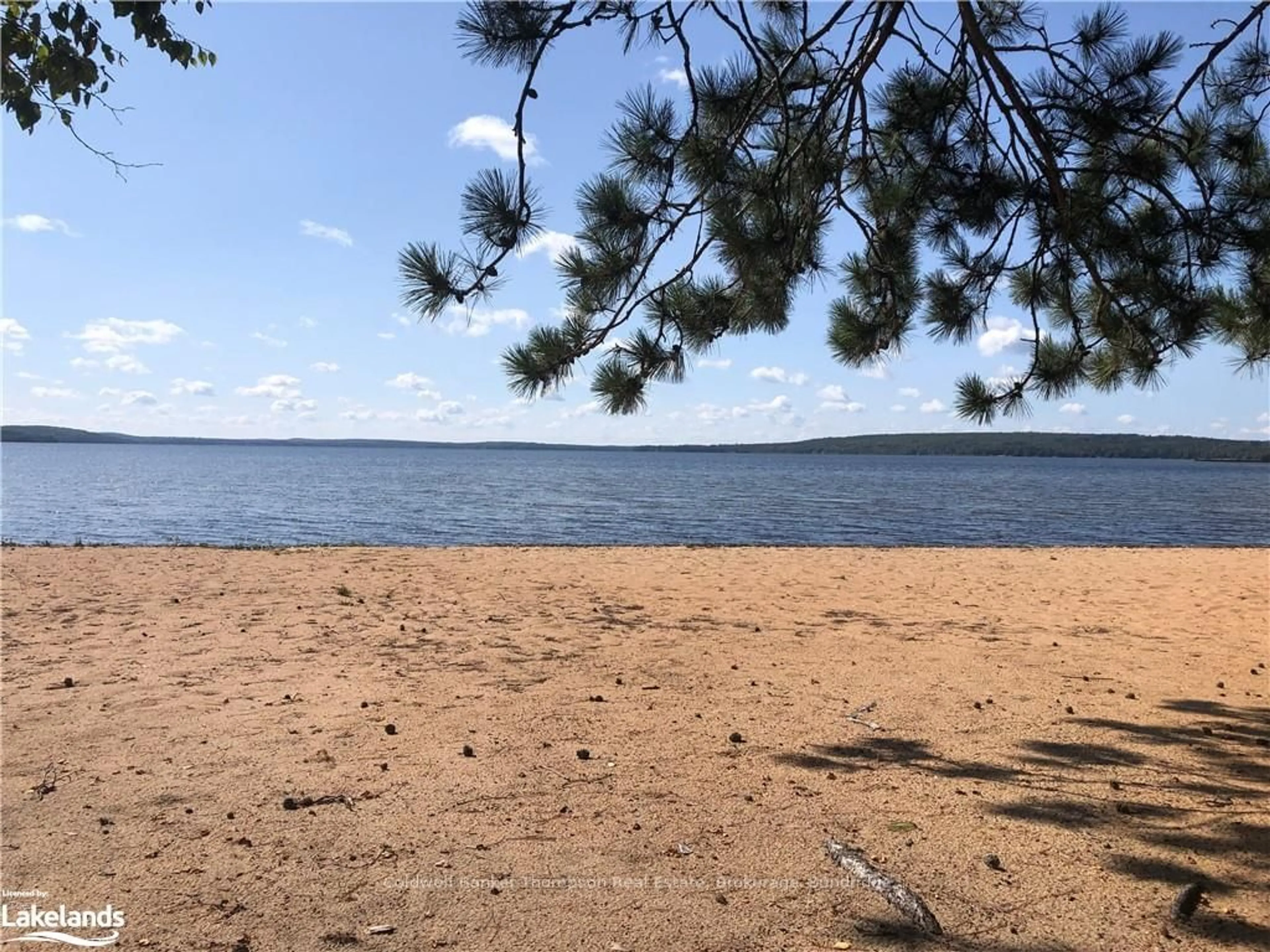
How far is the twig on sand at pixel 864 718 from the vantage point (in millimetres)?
4719

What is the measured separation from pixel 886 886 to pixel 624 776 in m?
1.35

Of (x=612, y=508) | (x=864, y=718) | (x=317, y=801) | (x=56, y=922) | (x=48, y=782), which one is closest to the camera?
(x=56, y=922)

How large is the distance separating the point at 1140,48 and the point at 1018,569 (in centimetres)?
909

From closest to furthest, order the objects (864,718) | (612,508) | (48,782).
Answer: (48,782), (864,718), (612,508)

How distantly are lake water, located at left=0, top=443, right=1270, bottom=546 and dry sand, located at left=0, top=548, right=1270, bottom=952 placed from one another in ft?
38.9

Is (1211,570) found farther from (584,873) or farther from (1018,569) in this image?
(584,873)

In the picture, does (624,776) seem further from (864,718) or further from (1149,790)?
(1149,790)

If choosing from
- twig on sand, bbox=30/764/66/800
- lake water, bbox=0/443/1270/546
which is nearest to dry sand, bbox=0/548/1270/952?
twig on sand, bbox=30/764/66/800

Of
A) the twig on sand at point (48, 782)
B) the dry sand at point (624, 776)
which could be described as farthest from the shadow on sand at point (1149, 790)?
the twig on sand at point (48, 782)

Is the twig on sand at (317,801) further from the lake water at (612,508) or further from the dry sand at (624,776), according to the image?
the lake water at (612,508)

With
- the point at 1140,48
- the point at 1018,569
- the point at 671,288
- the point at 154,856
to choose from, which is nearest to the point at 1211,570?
the point at 1018,569

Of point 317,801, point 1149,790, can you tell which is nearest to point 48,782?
point 317,801

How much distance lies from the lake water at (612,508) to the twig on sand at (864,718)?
1380cm

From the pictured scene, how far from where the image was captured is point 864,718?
16.0ft
